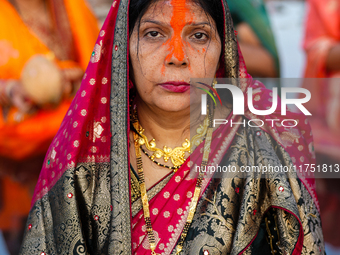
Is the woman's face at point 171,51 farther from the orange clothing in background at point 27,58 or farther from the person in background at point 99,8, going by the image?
the person in background at point 99,8

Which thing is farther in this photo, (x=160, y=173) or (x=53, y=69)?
(x=53, y=69)

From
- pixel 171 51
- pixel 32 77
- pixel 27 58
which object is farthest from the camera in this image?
pixel 27 58

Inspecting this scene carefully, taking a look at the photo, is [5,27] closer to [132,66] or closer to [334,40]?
[132,66]

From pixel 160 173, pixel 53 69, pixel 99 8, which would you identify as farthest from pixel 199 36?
pixel 99 8

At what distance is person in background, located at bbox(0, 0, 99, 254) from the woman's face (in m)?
1.28

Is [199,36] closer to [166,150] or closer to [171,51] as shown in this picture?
[171,51]

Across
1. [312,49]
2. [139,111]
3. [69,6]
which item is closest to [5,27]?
[69,6]

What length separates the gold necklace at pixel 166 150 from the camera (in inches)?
48.3

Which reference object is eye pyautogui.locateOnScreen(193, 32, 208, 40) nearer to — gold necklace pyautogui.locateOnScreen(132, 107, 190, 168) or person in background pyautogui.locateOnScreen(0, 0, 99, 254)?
gold necklace pyautogui.locateOnScreen(132, 107, 190, 168)

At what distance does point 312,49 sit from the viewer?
113 inches

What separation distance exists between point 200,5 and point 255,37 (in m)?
1.58

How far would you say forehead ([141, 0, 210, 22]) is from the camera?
3.64ft

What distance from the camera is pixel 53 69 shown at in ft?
7.41

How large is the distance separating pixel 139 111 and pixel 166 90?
0.20 m
